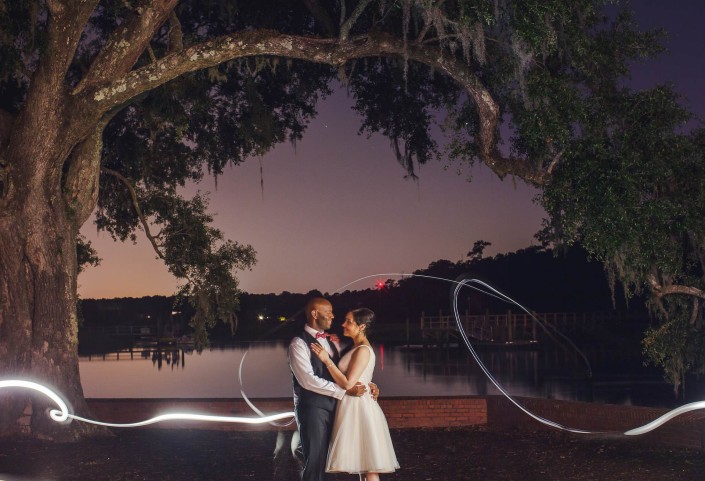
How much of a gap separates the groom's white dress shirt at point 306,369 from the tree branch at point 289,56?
6.75 meters

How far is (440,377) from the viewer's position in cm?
5738

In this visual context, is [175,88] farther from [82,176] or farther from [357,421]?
[357,421]

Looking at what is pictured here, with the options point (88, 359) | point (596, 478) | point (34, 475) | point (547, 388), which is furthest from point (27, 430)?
point (88, 359)

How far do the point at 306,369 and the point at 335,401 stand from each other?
1.88 feet

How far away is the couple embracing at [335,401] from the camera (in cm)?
770

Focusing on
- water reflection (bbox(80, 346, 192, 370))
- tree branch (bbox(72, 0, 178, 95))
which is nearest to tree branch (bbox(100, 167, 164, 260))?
tree branch (bbox(72, 0, 178, 95))

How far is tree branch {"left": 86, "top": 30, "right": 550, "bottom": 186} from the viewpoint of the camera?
13242mm

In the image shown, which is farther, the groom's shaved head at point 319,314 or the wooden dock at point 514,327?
the wooden dock at point 514,327

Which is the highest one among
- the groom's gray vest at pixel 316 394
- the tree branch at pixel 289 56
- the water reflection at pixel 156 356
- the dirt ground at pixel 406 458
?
the tree branch at pixel 289 56

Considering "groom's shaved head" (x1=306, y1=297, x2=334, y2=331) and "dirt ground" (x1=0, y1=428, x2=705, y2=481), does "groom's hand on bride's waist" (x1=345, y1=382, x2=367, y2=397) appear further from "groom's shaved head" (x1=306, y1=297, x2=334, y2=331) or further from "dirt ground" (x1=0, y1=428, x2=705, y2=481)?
"dirt ground" (x1=0, y1=428, x2=705, y2=481)

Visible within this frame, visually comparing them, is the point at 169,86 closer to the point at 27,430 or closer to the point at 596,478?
the point at 27,430

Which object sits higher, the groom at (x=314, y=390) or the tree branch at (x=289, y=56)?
the tree branch at (x=289, y=56)

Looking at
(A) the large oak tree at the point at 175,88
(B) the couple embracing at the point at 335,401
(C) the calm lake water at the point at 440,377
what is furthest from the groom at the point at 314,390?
(C) the calm lake water at the point at 440,377

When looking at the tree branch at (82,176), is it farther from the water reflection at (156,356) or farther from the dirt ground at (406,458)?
the water reflection at (156,356)
